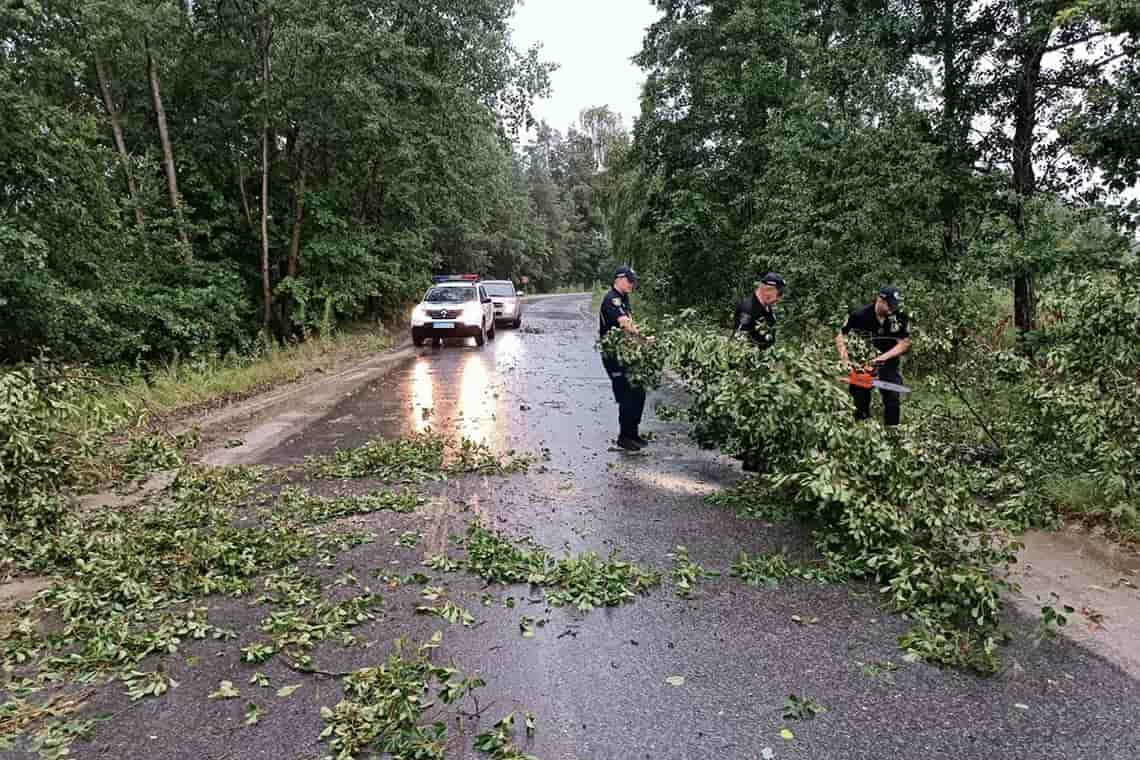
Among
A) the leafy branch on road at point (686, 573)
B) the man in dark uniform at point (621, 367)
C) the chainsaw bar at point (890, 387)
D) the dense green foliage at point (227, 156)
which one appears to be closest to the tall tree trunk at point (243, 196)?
the dense green foliage at point (227, 156)

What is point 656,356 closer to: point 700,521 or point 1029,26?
point 700,521

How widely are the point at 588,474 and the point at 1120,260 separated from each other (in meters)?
5.87

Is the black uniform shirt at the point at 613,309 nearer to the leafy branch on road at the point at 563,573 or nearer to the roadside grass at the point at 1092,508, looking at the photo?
the leafy branch on road at the point at 563,573

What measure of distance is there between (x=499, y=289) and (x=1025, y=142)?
1909 centimetres

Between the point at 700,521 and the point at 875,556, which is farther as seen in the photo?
the point at 700,521

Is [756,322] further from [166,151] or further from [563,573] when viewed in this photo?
[166,151]

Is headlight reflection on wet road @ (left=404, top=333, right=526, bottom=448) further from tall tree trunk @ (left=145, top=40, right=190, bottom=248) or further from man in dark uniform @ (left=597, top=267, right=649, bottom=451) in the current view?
tall tree trunk @ (left=145, top=40, right=190, bottom=248)

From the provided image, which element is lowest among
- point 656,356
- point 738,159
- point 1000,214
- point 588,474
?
point 588,474

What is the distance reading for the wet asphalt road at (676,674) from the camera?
2826mm

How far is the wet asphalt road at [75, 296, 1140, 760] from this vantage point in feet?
9.27

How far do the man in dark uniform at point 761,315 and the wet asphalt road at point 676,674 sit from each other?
1958 mm

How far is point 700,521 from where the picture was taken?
215 inches

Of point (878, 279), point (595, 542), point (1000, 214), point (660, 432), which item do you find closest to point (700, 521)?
point (595, 542)

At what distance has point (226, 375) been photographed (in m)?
11.7
